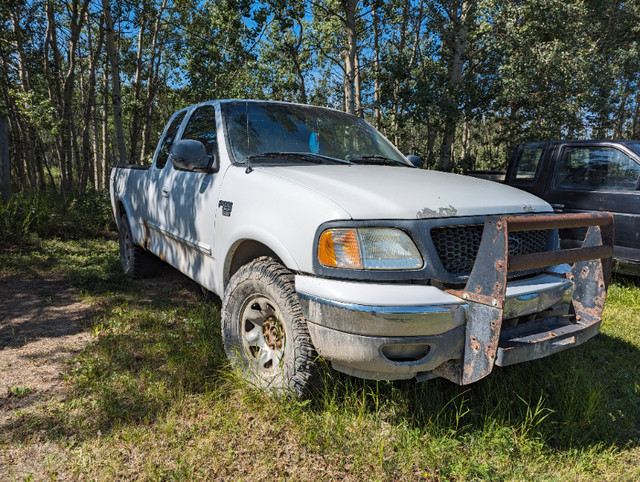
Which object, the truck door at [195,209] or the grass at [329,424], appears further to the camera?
the truck door at [195,209]

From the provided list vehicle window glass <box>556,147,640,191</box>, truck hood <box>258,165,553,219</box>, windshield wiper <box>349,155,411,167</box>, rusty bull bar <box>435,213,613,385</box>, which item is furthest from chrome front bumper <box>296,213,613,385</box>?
vehicle window glass <box>556,147,640,191</box>

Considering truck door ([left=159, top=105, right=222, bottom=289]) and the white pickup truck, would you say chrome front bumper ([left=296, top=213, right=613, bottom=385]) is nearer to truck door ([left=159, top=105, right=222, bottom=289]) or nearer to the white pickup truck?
the white pickup truck

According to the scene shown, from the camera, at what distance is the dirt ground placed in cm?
247

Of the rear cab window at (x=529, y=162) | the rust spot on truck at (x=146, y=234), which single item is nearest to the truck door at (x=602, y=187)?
the rear cab window at (x=529, y=162)

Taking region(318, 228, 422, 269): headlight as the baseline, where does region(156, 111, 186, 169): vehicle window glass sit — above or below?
above

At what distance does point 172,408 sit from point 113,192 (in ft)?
13.3

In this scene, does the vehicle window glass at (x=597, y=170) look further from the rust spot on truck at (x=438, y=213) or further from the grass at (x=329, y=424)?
the rust spot on truck at (x=438, y=213)

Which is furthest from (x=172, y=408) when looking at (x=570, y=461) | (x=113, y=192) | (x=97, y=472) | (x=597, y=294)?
(x=113, y=192)

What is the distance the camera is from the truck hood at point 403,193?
6.67ft

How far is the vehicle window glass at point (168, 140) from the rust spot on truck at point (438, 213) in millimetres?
2916

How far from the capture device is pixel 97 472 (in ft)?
6.39

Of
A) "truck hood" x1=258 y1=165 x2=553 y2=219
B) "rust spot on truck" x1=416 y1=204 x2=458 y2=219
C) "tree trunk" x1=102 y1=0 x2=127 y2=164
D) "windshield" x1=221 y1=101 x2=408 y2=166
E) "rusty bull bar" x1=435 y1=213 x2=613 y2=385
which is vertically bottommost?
"rusty bull bar" x1=435 y1=213 x2=613 y2=385

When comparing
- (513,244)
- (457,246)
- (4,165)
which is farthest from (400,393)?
(4,165)

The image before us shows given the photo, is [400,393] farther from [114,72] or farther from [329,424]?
[114,72]
